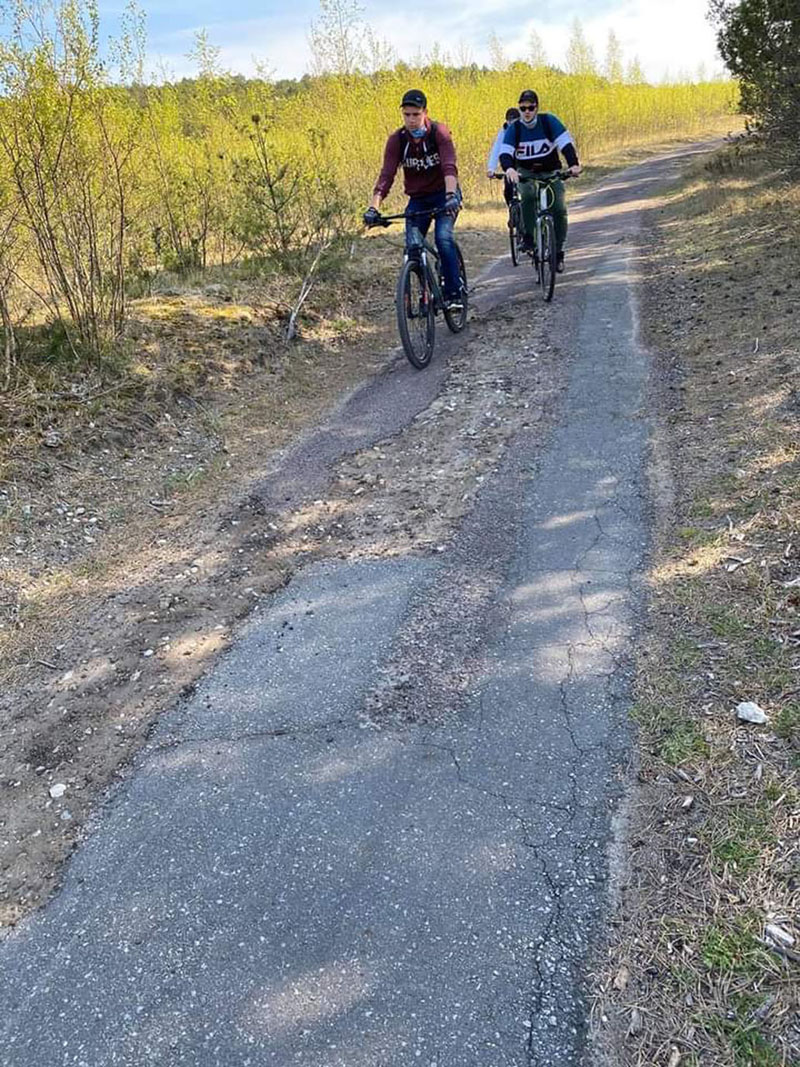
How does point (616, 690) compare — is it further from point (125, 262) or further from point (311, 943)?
point (125, 262)

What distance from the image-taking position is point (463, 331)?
7242 millimetres

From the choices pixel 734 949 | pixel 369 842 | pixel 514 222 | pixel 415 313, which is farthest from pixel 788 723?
pixel 514 222

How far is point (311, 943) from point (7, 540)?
3040mm

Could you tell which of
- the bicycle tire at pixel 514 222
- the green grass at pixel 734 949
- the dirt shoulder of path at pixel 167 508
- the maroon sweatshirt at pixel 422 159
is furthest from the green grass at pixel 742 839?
the bicycle tire at pixel 514 222

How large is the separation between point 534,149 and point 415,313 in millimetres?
2624

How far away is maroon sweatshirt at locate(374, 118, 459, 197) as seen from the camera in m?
5.99

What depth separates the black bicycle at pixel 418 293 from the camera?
233 inches

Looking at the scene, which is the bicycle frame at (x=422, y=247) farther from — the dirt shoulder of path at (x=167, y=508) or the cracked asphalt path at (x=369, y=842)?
the cracked asphalt path at (x=369, y=842)

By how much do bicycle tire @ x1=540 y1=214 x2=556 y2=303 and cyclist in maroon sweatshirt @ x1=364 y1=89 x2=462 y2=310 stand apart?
1573mm

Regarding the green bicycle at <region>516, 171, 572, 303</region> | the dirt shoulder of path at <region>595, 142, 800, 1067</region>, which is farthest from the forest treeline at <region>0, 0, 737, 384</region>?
the dirt shoulder of path at <region>595, 142, 800, 1067</region>

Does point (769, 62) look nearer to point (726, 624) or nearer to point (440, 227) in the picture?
point (440, 227)

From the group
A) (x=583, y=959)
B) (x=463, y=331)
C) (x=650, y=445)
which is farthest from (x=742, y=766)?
(x=463, y=331)

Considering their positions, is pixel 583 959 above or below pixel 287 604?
below

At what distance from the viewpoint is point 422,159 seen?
6117 millimetres
